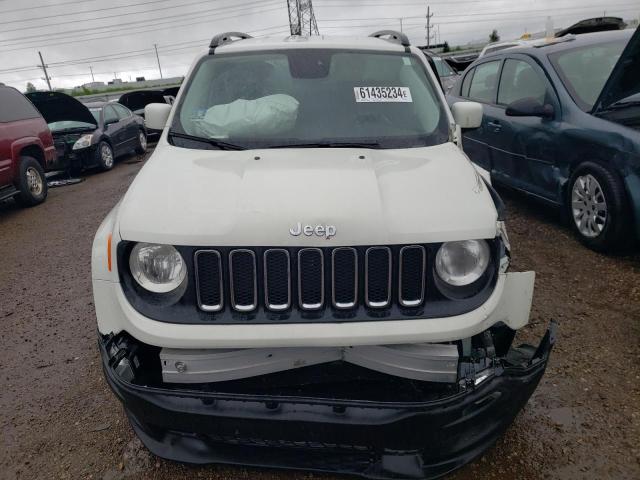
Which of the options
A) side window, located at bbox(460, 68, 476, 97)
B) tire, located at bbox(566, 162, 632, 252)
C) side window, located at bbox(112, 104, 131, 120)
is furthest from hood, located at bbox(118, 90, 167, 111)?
tire, located at bbox(566, 162, 632, 252)

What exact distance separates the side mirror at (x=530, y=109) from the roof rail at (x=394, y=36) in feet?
5.21

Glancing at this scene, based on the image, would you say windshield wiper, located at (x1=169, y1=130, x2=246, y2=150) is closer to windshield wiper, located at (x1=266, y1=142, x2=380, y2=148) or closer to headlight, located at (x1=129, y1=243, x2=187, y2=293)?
windshield wiper, located at (x1=266, y1=142, x2=380, y2=148)

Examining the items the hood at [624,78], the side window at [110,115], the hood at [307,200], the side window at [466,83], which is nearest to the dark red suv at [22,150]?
the side window at [110,115]

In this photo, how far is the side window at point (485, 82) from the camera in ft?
20.5

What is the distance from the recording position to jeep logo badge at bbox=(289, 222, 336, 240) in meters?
2.02

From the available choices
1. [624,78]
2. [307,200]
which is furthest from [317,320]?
[624,78]

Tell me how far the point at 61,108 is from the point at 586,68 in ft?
32.5

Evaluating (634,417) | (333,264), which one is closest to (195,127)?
(333,264)

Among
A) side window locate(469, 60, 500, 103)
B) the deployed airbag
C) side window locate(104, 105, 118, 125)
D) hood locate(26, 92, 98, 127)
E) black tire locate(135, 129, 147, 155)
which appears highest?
the deployed airbag

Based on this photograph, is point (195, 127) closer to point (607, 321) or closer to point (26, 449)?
point (26, 449)

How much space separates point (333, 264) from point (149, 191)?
0.96m

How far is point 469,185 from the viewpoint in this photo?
2398 mm

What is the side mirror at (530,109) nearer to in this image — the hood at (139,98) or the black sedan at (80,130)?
the black sedan at (80,130)

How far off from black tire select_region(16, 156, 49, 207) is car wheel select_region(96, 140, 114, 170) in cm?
219
